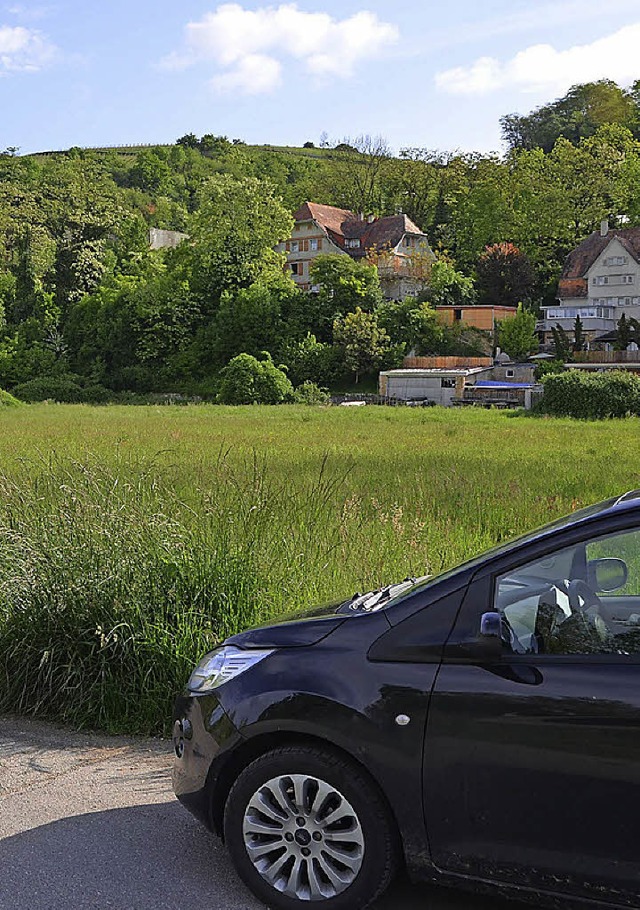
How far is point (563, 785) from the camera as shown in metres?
3.37

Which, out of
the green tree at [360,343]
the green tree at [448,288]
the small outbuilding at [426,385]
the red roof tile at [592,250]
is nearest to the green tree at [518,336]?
the green tree at [448,288]

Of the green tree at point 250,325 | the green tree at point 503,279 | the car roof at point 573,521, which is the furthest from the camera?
the green tree at point 503,279

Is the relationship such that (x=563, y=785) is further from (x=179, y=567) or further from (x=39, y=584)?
(x=39, y=584)

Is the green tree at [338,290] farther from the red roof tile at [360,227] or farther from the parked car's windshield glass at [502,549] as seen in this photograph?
the parked car's windshield glass at [502,549]

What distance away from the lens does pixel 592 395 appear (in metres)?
48.8

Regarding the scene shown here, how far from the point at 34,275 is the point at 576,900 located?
88.4 metres

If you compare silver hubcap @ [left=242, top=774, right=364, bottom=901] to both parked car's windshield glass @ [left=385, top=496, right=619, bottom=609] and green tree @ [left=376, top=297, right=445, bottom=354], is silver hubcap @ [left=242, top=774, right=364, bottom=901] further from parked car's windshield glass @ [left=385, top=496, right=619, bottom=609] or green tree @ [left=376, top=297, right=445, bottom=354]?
green tree @ [left=376, top=297, right=445, bottom=354]

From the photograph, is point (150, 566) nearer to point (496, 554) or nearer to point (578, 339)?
point (496, 554)

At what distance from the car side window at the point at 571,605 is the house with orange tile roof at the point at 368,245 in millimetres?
80153

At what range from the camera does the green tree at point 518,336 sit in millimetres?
73500

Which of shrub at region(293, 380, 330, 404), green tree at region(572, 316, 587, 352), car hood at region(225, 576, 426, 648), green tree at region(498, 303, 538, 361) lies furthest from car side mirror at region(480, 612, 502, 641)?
green tree at region(572, 316, 587, 352)

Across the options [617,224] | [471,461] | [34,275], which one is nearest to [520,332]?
[617,224]

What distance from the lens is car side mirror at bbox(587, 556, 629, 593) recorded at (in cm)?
396

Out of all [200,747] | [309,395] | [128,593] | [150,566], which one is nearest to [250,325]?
[309,395]
